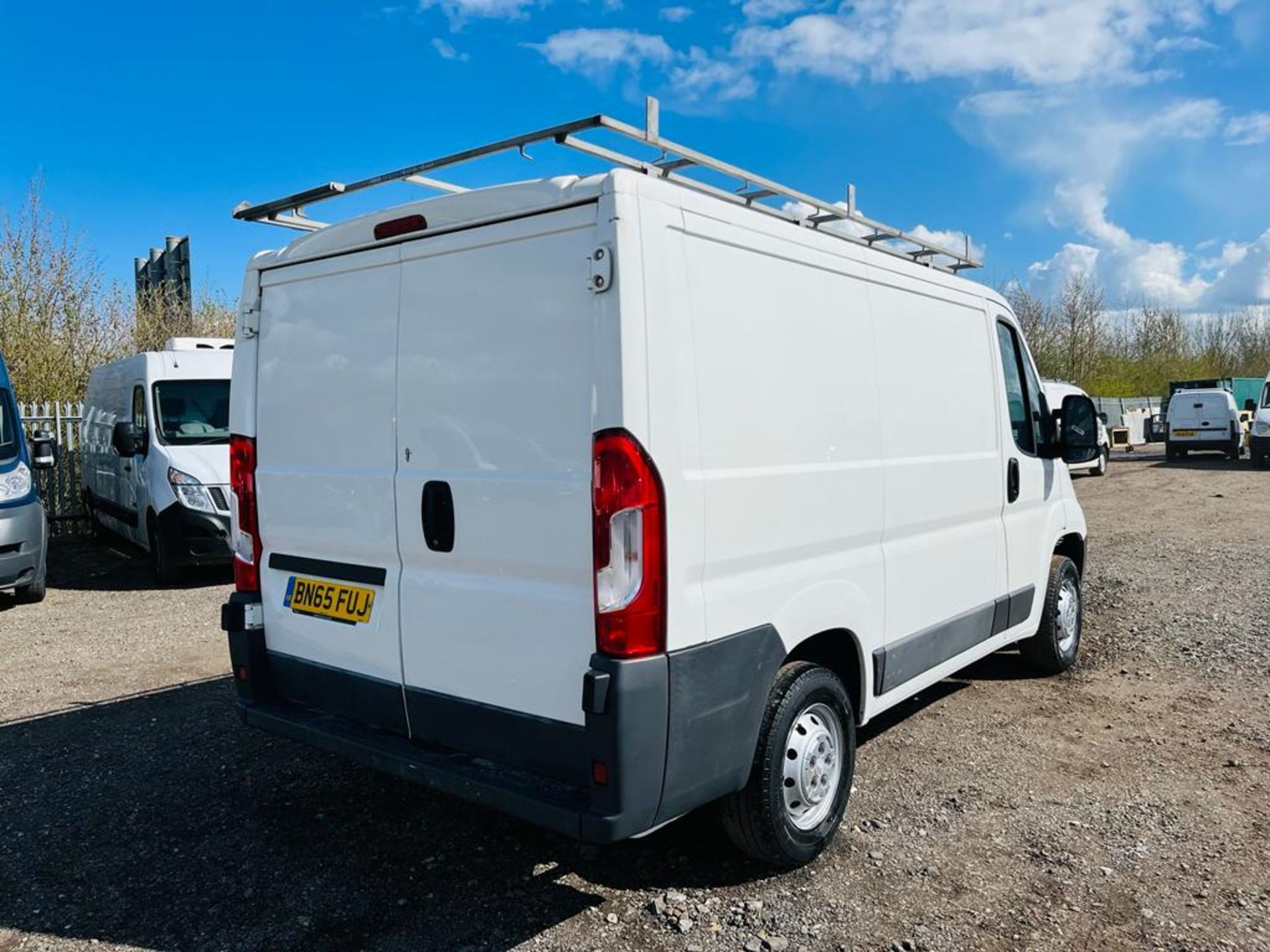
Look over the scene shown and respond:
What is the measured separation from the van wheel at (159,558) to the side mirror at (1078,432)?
8241mm

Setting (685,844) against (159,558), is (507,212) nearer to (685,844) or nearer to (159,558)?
(685,844)

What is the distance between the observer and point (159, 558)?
954 cm

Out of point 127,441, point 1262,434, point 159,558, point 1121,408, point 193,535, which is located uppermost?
point 1121,408

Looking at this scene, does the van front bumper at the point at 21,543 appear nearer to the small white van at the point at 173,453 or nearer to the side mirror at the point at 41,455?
the side mirror at the point at 41,455

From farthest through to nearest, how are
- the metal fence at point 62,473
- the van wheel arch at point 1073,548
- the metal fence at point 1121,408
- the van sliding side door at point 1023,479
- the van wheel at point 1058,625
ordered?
the metal fence at point 1121,408, the metal fence at point 62,473, the van wheel arch at point 1073,548, the van wheel at point 1058,625, the van sliding side door at point 1023,479

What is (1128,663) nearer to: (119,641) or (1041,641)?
(1041,641)

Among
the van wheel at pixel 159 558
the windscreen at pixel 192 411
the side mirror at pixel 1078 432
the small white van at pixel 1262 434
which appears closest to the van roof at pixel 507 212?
the side mirror at pixel 1078 432

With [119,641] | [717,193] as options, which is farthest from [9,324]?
[717,193]

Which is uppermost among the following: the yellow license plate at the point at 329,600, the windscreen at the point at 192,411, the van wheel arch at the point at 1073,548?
the windscreen at the point at 192,411

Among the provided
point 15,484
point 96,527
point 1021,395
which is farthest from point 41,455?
point 1021,395

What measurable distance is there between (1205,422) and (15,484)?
1048 inches

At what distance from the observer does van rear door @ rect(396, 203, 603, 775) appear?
2830 millimetres

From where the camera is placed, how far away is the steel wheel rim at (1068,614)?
18.8 feet

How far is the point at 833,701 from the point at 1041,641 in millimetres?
2775
